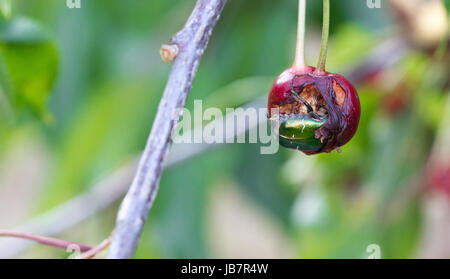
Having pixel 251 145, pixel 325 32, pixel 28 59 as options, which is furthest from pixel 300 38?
pixel 251 145

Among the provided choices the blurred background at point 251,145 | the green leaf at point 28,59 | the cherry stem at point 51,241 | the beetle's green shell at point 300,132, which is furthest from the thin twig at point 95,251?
the blurred background at point 251,145

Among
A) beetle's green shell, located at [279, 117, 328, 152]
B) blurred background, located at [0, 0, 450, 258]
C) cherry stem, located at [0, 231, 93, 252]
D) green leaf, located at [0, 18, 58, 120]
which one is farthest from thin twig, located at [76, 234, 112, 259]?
blurred background, located at [0, 0, 450, 258]

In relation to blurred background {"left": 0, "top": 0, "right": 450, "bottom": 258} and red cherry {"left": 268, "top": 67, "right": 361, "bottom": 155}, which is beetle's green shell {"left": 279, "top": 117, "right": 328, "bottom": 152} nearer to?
red cherry {"left": 268, "top": 67, "right": 361, "bottom": 155}

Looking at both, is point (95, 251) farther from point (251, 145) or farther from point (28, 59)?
point (251, 145)

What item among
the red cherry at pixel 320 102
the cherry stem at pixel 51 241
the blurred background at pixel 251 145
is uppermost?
the blurred background at pixel 251 145

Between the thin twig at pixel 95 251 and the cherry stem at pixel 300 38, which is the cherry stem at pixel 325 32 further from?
the thin twig at pixel 95 251

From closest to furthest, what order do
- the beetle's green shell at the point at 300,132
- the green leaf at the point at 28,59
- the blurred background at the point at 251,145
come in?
the beetle's green shell at the point at 300,132 → the green leaf at the point at 28,59 → the blurred background at the point at 251,145

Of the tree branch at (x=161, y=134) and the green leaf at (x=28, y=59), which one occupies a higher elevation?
the green leaf at (x=28, y=59)
